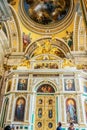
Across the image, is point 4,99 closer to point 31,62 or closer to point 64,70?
point 31,62

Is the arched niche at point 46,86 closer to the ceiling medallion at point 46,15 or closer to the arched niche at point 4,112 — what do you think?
the arched niche at point 4,112

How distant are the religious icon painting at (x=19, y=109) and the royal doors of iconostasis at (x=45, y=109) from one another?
930 mm

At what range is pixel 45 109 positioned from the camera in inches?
425

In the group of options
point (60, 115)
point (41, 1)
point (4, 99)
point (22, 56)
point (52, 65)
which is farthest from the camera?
point (41, 1)

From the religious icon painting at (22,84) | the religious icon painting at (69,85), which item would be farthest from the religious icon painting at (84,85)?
the religious icon painting at (22,84)

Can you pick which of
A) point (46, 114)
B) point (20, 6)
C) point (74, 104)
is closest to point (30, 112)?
point (46, 114)

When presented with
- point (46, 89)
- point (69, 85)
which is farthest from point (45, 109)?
point (69, 85)

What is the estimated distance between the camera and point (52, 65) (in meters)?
12.6

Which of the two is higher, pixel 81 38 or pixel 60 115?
pixel 81 38

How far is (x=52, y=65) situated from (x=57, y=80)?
61.1 inches

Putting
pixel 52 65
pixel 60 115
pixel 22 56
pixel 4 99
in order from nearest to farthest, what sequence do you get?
1. pixel 60 115
2. pixel 4 99
3. pixel 52 65
4. pixel 22 56

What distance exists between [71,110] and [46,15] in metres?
10.00

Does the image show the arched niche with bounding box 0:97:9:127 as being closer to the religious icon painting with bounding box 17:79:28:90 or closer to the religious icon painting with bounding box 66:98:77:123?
the religious icon painting with bounding box 17:79:28:90

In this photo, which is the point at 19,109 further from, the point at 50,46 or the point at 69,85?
the point at 50,46
